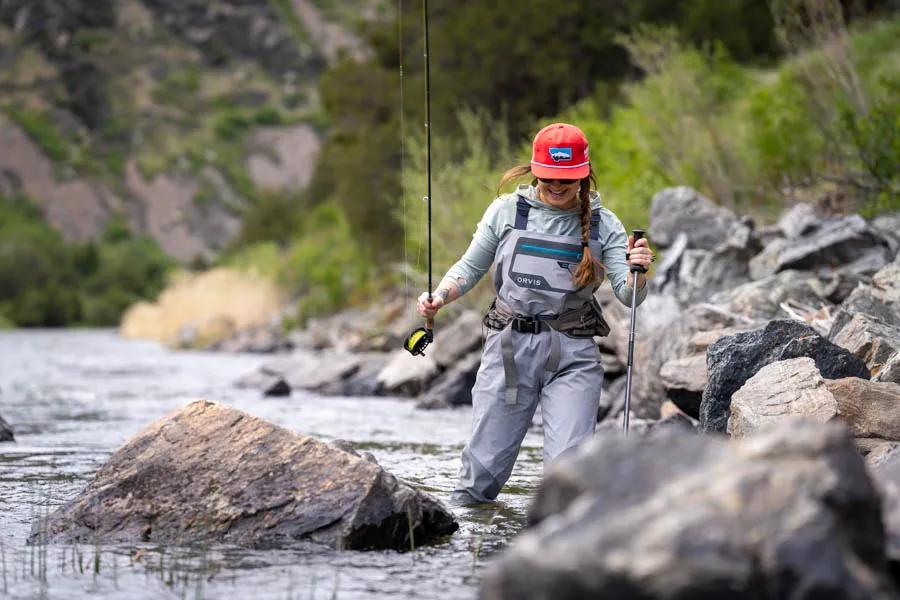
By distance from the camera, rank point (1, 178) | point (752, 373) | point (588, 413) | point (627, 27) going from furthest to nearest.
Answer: point (1, 178) < point (627, 27) < point (752, 373) < point (588, 413)

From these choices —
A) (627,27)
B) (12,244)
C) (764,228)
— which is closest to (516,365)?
(764,228)

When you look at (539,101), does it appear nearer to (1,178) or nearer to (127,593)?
(127,593)

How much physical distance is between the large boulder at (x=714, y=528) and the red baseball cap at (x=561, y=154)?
2.56 metres

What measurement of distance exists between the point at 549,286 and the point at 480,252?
0.40m

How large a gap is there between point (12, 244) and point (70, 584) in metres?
77.4

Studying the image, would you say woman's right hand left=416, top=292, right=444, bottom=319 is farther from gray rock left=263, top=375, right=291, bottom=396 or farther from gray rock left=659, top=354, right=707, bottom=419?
gray rock left=263, top=375, right=291, bottom=396

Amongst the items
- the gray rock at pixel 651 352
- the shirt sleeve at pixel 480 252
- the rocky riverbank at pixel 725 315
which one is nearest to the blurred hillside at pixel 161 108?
the rocky riverbank at pixel 725 315

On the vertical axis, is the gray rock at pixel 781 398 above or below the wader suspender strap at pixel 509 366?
below

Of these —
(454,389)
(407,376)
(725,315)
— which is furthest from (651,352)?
(407,376)

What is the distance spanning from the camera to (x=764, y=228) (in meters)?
13.4

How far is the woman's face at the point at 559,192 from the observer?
6098 millimetres

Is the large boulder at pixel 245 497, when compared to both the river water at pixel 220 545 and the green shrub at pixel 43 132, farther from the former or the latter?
the green shrub at pixel 43 132

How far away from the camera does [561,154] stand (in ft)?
19.6

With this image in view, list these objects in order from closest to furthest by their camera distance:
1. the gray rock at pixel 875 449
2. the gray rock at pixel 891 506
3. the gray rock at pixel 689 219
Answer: the gray rock at pixel 891 506
the gray rock at pixel 875 449
the gray rock at pixel 689 219
